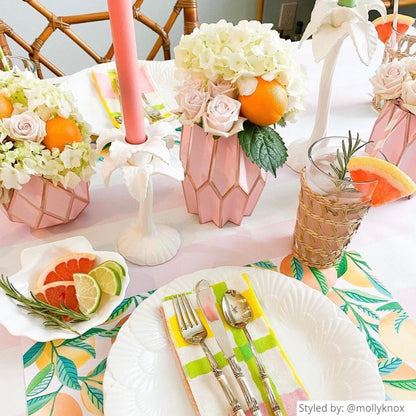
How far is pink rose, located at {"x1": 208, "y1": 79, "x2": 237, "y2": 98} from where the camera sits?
67 centimetres

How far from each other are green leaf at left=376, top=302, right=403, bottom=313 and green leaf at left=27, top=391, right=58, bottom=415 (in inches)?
19.0

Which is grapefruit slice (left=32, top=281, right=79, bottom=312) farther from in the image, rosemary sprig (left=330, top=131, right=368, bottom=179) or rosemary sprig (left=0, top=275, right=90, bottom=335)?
rosemary sprig (left=330, top=131, right=368, bottom=179)

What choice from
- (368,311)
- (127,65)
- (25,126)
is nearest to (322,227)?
(368,311)

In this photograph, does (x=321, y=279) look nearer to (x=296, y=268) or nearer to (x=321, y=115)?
(x=296, y=268)

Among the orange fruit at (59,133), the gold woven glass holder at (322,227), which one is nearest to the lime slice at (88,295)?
the orange fruit at (59,133)

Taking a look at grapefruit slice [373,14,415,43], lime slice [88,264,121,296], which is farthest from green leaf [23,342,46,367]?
grapefruit slice [373,14,415,43]

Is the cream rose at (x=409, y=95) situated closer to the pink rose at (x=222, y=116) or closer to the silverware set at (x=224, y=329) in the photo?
the pink rose at (x=222, y=116)

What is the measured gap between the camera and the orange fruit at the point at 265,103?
651mm

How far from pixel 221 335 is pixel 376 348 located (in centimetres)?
23

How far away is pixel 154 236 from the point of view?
2.48 ft

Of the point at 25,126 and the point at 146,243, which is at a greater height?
the point at 25,126

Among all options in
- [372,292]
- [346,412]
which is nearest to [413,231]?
[372,292]

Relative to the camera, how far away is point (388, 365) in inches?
24.5

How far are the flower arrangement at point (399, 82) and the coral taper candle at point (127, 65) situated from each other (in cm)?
43
